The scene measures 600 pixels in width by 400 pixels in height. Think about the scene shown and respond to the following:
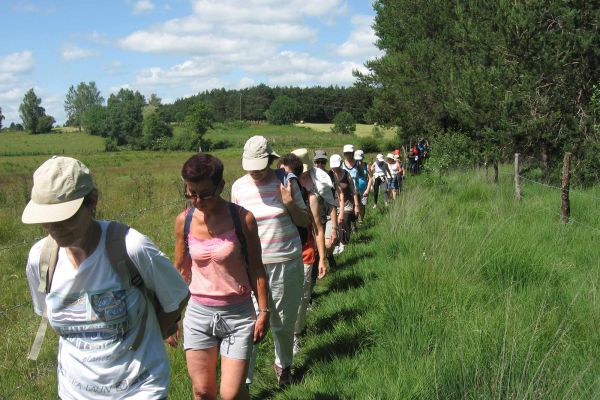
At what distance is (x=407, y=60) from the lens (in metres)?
27.5

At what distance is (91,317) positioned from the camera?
2322mm

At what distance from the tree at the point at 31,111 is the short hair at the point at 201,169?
400ft

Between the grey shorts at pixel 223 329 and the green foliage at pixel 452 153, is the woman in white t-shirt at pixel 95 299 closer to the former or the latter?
the grey shorts at pixel 223 329

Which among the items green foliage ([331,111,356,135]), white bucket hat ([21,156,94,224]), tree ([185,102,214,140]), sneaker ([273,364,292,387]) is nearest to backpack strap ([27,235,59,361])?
white bucket hat ([21,156,94,224])

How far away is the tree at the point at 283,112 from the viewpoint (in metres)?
108

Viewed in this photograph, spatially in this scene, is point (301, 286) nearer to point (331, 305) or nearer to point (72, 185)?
point (331, 305)

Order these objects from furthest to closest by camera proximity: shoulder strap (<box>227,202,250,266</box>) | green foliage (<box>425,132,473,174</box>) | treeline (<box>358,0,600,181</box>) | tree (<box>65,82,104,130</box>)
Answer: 1. tree (<box>65,82,104,130</box>)
2. green foliage (<box>425,132,473,174</box>)
3. treeline (<box>358,0,600,181</box>)
4. shoulder strap (<box>227,202,250,266</box>)

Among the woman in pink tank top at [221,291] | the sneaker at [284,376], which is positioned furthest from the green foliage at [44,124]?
the woman in pink tank top at [221,291]

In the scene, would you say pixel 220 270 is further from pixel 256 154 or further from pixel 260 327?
pixel 256 154

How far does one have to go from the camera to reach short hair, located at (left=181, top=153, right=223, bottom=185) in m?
3.26

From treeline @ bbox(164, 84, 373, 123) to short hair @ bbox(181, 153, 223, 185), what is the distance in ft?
329

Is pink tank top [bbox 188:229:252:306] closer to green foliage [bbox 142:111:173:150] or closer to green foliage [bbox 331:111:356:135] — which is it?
green foliage [bbox 331:111:356:135]

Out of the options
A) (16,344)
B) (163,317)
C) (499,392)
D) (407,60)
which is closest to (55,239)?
(163,317)

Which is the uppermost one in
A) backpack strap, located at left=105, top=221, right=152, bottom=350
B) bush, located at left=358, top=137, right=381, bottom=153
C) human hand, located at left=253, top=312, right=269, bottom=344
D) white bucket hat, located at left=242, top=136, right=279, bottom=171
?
white bucket hat, located at left=242, top=136, right=279, bottom=171
